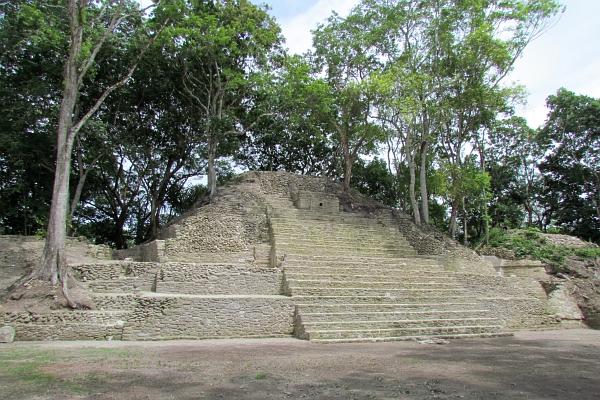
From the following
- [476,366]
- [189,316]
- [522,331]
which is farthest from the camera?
[522,331]

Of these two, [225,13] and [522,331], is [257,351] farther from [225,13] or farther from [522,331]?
[225,13]

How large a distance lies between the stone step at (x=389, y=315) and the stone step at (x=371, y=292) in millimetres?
665

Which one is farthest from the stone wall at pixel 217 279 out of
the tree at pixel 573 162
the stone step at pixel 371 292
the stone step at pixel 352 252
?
the tree at pixel 573 162

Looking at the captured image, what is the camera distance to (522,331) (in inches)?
467

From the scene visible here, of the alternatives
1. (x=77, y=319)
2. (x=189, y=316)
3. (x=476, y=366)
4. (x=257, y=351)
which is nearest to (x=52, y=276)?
(x=77, y=319)

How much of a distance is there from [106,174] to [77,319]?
16.1 metres

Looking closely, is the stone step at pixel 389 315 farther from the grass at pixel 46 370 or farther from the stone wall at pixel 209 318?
the grass at pixel 46 370

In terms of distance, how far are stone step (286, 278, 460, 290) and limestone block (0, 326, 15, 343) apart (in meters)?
6.13

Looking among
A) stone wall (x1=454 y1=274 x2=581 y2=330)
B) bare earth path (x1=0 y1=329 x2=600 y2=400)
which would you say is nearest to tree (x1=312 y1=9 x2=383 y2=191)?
stone wall (x1=454 y1=274 x2=581 y2=330)

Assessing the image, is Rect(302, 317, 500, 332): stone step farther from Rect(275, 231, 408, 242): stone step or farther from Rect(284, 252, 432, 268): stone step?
Rect(275, 231, 408, 242): stone step

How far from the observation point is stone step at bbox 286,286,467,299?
34.1ft

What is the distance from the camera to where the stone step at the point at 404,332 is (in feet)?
28.8

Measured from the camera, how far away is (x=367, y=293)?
35.7ft

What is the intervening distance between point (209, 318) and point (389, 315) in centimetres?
446
